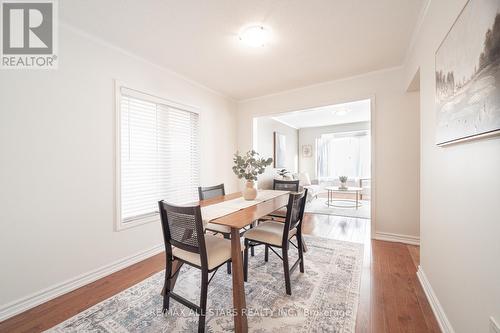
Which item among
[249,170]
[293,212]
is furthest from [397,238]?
[249,170]

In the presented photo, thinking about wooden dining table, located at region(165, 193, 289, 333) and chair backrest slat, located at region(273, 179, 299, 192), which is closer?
wooden dining table, located at region(165, 193, 289, 333)

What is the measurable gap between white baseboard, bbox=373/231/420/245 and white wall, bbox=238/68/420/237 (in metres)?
0.05

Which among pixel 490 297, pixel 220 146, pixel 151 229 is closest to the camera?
pixel 490 297

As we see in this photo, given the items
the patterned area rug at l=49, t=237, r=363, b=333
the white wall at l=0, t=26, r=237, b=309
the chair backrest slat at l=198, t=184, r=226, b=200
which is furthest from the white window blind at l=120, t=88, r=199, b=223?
the patterned area rug at l=49, t=237, r=363, b=333

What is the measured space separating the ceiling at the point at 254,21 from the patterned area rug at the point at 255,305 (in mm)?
2483

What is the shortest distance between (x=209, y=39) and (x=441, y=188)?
8.17ft

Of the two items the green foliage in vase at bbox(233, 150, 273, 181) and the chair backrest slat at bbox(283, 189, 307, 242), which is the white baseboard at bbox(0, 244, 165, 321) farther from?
the chair backrest slat at bbox(283, 189, 307, 242)

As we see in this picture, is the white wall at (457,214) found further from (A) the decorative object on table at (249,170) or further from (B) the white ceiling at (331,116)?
(B) the white ceiling at (331,116)

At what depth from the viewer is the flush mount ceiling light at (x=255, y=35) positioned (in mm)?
1951

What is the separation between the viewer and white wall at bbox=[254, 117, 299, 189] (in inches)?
193

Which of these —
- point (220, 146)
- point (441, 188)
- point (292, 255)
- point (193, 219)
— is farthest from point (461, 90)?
point (220, 146)

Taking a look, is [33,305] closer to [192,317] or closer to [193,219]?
[192,317]

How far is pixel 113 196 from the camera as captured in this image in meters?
2.23

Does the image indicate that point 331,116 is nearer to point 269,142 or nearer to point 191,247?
point 269,142
